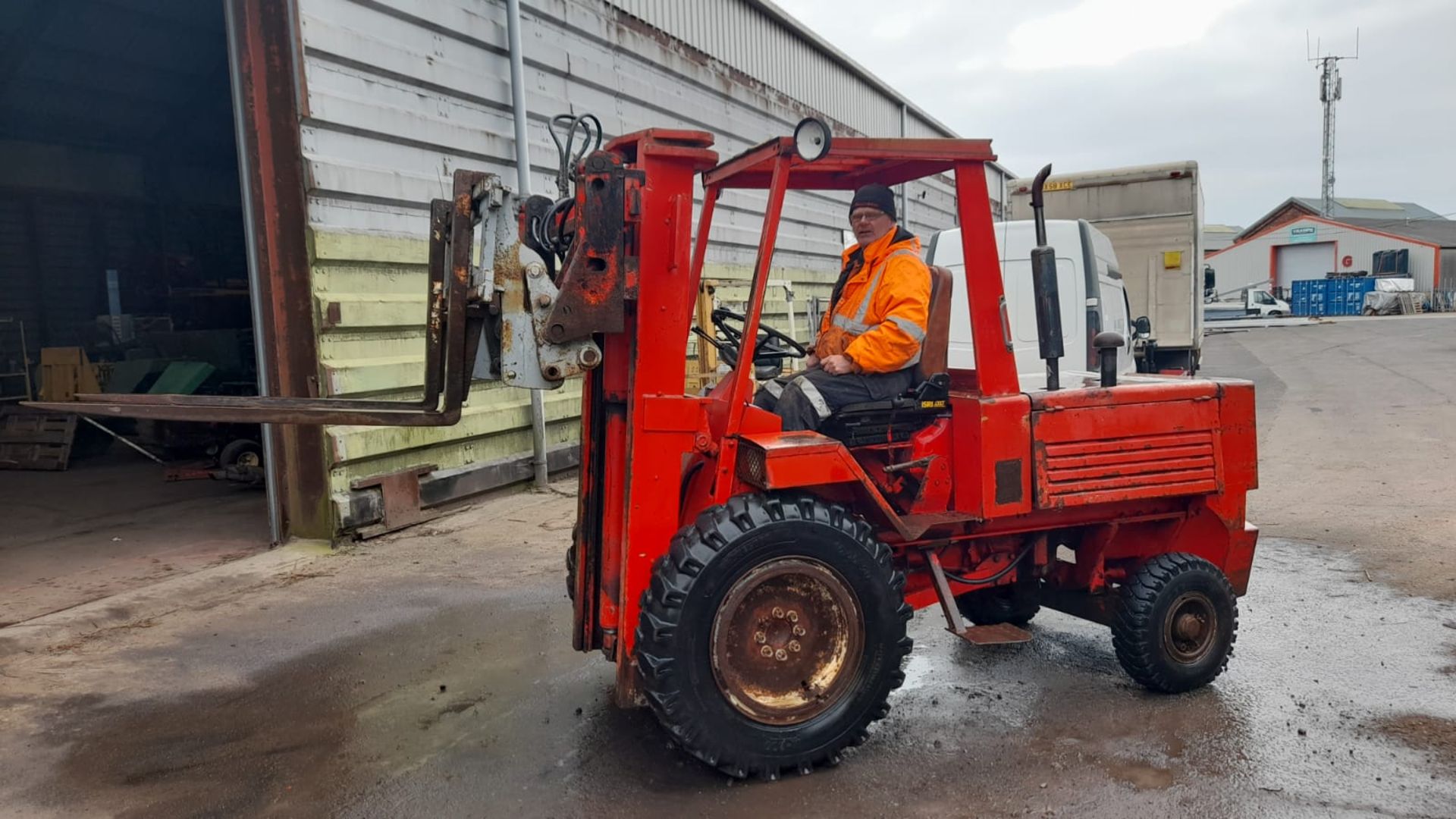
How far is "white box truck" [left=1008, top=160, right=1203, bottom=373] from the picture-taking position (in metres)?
12.2

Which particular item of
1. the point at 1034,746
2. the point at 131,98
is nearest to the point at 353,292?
the point at 1034,746

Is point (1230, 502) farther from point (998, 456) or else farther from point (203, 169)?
point (203, 169)

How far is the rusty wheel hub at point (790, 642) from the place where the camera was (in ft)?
11.4

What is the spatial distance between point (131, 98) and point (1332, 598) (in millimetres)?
17130

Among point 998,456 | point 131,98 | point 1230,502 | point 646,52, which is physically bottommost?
point 1230,502

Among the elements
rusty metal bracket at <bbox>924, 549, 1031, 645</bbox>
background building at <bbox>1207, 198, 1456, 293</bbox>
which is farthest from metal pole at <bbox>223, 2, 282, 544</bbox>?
background building at <bbox>1207, 198, 1456, 293</bbox>

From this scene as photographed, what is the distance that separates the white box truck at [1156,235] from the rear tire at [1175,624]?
27.3ft

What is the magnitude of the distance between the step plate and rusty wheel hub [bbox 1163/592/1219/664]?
0.81 metres

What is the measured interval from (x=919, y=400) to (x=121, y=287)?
16290 mm

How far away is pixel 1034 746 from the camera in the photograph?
377cm

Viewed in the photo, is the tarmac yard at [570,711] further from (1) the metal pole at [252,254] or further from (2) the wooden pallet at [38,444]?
(2) the wooden pallet at [38,444]

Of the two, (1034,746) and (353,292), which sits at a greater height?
(353,292)

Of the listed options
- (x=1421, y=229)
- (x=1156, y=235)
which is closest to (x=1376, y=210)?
(x=1421, y=229)

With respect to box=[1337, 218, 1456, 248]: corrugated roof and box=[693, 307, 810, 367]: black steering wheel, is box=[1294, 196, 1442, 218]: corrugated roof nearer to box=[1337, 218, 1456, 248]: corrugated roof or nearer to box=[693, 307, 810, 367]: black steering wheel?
box=[1337, 218, 1456, 248]: corrugated roof
